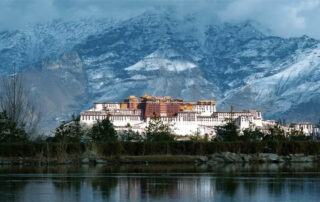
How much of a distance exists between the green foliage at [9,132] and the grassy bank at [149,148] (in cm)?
778

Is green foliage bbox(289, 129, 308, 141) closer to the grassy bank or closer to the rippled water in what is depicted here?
the grassy bank

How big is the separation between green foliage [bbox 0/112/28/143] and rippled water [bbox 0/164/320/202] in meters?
30.4

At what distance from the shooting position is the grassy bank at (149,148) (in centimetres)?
6931

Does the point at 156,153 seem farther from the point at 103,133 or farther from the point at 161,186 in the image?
the point at 161,186

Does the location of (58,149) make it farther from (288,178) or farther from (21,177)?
(288,178)

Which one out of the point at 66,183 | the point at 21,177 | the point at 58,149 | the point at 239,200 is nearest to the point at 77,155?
the point at 58,149

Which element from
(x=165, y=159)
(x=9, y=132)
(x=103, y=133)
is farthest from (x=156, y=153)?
(x=9, y=132)

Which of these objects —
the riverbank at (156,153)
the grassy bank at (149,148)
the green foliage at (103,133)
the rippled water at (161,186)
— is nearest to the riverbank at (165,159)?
the riverbank at (156,153)

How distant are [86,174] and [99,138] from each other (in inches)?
1515

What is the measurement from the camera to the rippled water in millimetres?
33250

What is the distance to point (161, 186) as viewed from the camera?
38562 mm

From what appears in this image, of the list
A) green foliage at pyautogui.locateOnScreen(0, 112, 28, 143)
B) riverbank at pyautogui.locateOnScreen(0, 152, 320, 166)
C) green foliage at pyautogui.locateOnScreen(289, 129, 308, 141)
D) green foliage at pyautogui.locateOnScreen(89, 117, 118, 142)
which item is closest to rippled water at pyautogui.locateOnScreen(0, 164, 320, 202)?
riverbank at pyautogui.locateOnScreen(0, 152, 320, 166)

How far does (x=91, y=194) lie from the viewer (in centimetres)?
3453

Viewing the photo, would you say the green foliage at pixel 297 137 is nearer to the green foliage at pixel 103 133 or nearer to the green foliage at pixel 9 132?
the green foliage at pixel 103 133
